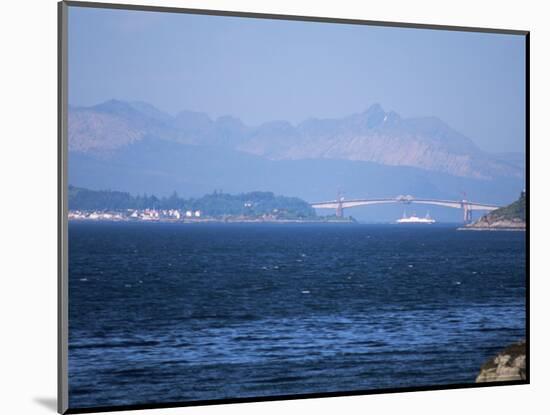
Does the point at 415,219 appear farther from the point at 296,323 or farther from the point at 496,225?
the point at 296,323

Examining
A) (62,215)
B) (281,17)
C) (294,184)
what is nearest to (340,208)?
(294,184)

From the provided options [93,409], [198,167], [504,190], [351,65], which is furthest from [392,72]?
[93,409]

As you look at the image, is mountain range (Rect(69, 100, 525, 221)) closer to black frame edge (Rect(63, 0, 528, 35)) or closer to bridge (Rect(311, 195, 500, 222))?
bridge (Rect(311, 195, 500, 222))

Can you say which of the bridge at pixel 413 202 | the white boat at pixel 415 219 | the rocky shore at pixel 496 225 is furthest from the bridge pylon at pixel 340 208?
the rocky shore at pixel 496 225

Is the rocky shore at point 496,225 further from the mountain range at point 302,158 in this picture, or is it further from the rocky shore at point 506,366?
the rocky shore at point 506,366
